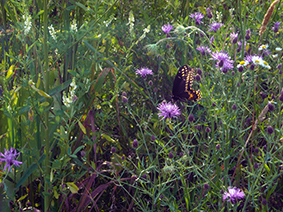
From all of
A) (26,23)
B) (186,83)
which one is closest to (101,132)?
(186,83)

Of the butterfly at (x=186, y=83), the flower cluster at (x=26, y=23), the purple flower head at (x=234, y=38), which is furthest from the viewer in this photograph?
the purple flower head at (x=234, y=38)

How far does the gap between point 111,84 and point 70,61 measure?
375 millimetres

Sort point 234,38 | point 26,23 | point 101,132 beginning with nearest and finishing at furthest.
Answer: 1. point 26,23
2. point 101,132
3. point 234,38

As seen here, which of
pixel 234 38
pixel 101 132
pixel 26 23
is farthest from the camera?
pixel 234 38

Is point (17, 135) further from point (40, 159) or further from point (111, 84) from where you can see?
point (111, 84)

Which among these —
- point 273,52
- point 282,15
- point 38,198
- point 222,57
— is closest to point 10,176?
point 38,198

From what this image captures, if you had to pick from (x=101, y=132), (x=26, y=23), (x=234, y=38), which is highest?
(x=234, y=38)

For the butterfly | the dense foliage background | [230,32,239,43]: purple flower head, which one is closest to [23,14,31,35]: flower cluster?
the dense foliage background

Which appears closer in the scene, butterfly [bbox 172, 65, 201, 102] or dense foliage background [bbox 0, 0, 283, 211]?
dense foliage background [bbox 0, 0, 283, 211]

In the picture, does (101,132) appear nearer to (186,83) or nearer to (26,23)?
(186,83)

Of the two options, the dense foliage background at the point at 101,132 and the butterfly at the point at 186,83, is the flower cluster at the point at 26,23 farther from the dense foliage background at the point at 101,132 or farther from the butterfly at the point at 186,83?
the butterfly at the point at 186,83

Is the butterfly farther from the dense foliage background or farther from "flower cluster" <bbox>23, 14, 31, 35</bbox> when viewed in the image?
"flower cluster" <bbox>23, 14, 31, 35</bbox>

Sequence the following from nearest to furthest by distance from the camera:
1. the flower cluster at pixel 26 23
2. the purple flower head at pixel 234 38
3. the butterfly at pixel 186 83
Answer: the flower cluster at pixel 26 23
the butterfly at pixel 186 83
the purple flower head at pixel 234 38

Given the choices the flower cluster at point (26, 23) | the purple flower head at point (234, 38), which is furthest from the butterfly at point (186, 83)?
the flower cluster at point (26, 23)
